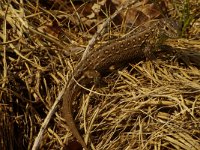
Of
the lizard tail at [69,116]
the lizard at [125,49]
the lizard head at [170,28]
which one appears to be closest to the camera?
the lizard tail at [69,116]

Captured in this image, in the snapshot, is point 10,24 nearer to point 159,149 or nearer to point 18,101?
point 18,101

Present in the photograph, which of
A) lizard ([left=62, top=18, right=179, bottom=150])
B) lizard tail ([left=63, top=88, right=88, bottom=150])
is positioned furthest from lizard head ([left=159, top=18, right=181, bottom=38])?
lizard tail ([left=63, top=88, right=88, bottom=150])

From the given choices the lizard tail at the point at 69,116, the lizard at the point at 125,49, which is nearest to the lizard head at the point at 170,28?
the lizard at the point at 125,49

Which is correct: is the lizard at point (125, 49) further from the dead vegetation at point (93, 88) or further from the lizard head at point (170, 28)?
the dead vegetation at point (93, 88)

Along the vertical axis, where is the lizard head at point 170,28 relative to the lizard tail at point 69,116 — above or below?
above

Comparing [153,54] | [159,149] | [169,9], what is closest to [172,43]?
[153,54]

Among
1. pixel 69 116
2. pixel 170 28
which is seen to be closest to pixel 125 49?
pixel 170 28
